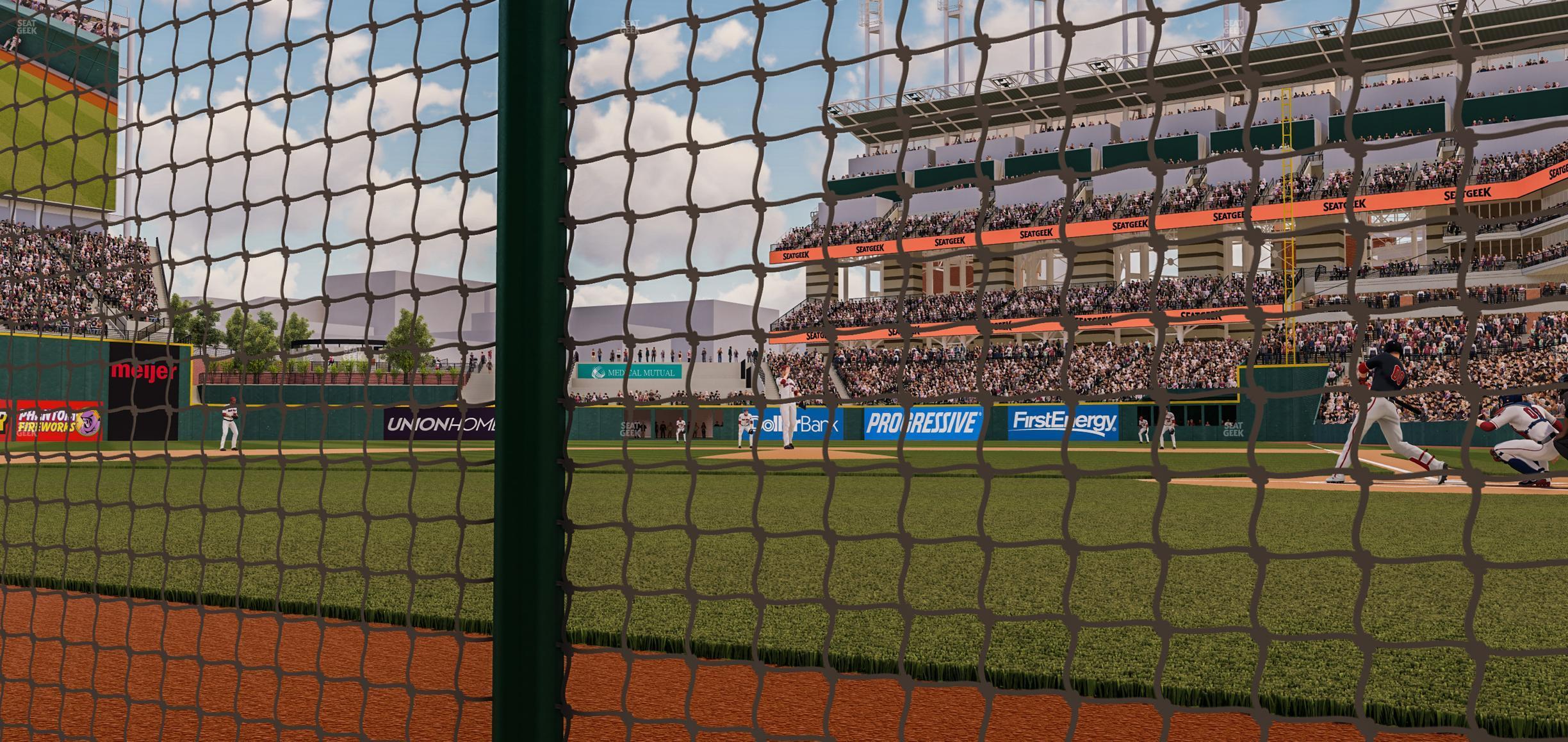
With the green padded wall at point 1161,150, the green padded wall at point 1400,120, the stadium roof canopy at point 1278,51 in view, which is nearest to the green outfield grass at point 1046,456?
the stadium roof canopy at point 1278,51

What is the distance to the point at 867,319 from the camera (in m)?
37.5

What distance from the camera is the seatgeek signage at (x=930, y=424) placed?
2489 centimetres

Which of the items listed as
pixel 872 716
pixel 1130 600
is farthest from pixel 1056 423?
pixel 872 716

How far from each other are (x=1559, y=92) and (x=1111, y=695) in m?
42.4

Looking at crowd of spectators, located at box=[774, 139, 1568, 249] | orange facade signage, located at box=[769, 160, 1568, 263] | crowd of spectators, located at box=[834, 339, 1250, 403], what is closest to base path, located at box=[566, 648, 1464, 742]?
crowd of spectators, located at box=[774, 139, 1568, 249]

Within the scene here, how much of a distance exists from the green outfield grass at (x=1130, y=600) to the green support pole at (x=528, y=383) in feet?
0.44

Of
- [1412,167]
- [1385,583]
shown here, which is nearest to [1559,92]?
[1412,167]

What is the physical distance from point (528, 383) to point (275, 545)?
5.32 meters

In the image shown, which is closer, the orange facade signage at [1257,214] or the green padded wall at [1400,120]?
the orange facade signage at [1257,214]

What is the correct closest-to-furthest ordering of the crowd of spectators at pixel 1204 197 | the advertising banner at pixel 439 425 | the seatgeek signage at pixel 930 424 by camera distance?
the seatgeek signage at pixel 930 424 < the advertising banner at pixel 439 425 < the crowd of spectators at pixel 1204 197

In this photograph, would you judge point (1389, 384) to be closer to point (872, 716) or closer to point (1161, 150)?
point (872, 716)

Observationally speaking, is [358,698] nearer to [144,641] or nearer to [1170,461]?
[144,641]

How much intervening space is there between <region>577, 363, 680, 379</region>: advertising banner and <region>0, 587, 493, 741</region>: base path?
1383 inches

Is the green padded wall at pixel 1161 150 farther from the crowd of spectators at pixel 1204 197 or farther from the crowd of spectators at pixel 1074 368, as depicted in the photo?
the crowd of spectators at pixel 1074 368
